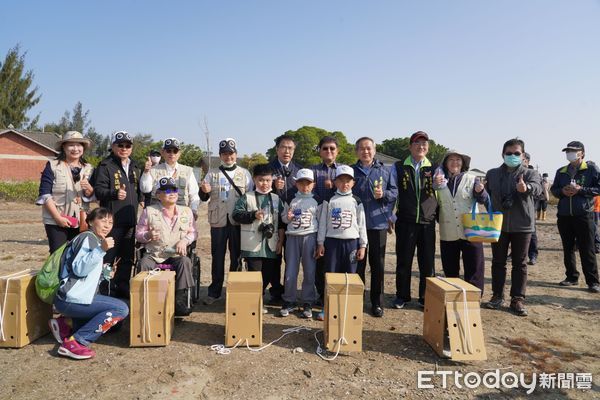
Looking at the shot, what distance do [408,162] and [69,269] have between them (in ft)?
14.0

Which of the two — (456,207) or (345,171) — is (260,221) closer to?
(345,171)

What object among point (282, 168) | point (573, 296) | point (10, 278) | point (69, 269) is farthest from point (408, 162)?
point (10, 278)

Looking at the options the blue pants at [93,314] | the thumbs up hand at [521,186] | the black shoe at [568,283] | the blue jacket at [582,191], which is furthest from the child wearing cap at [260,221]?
the black shoe at [568,283]

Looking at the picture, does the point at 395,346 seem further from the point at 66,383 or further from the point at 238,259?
the point at 66,383

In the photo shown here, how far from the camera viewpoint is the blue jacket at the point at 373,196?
491cm

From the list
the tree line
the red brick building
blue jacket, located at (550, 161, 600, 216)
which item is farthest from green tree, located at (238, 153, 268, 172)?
blue jacket, located at (550, 161, 600, 216)

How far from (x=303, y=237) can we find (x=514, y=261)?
296 centimetres

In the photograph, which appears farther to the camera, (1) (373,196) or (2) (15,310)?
(1) (373,196)

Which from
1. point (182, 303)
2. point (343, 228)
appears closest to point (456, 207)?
point (343, 228)

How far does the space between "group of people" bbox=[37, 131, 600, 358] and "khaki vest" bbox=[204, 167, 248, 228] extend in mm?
14

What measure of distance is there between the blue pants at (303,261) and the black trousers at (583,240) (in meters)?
4.73

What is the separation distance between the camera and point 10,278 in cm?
388

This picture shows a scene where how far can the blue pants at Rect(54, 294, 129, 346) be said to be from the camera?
12.5 feet

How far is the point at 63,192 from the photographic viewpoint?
15.3ft
